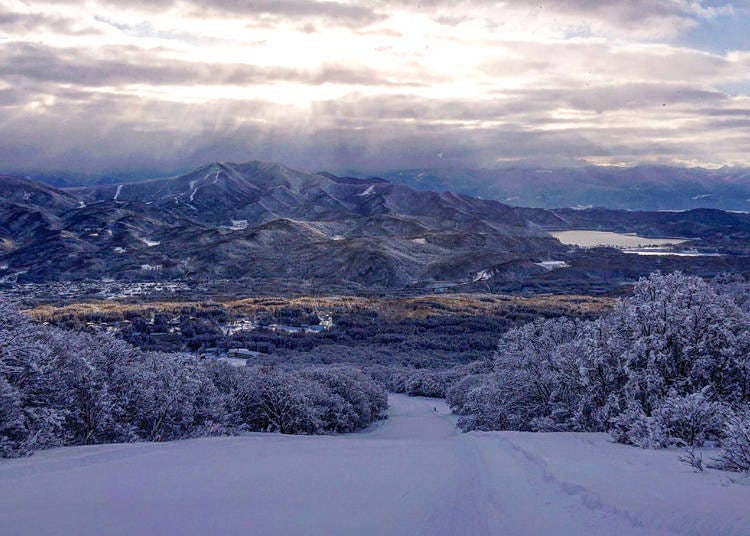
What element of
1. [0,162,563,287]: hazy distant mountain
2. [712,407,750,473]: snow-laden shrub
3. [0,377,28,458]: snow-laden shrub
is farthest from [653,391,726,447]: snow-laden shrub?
[0,162,563,287]: hazy distant mountain

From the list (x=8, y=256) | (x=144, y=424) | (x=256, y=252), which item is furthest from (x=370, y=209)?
(x=144, y=424)

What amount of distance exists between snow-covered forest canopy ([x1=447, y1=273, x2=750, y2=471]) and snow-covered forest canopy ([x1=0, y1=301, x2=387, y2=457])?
546 cm

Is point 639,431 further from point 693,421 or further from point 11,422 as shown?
point 11,422

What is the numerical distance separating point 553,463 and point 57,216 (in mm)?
149392

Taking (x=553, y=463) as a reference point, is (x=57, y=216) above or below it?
below

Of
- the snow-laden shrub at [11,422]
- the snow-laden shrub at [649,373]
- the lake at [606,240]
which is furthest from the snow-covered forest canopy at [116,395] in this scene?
the lake at [606,240]

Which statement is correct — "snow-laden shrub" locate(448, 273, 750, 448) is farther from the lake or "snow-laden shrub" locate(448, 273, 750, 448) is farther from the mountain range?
the lake

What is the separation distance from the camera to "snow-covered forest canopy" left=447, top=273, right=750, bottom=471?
354 inches

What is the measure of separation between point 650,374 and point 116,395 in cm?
934

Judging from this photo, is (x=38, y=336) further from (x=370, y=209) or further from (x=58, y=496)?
(x=370, y=209)

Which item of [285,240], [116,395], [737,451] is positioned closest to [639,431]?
[737,451]

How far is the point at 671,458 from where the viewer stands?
768 cm

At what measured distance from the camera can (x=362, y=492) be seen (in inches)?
260

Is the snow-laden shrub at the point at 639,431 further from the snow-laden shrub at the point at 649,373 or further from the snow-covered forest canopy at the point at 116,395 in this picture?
Answer: the snow-covered forest canopy at the point at 116,395
